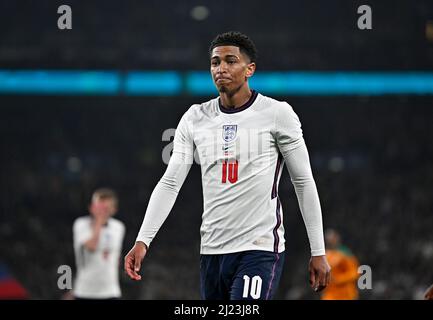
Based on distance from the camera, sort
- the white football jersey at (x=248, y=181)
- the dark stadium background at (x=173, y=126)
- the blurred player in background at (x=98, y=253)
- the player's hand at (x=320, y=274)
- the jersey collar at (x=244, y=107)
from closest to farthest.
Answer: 1. the player's hand at (x=320, y=274)
2. the white football jersey at (x=248, y=181)
3. the jersey collar at (x=244, y=107)
4. the blurred player in background at (x=98, y=253)
5. the dark stadium background at (x=173, y=126)

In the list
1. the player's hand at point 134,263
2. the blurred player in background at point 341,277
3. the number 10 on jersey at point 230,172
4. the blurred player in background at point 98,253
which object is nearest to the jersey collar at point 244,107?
the number 10 on jersey at point 230,172

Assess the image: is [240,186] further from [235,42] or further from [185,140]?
[235,42]

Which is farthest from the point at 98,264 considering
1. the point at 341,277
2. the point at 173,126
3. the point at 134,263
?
the point at 173,126

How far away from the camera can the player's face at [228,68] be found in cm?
361

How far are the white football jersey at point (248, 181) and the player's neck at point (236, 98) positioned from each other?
0.10ft

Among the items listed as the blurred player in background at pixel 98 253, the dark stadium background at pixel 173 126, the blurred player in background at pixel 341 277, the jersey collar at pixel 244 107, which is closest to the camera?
the jersey collar at pixel 244 107

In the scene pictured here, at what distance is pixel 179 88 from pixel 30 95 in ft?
9.80

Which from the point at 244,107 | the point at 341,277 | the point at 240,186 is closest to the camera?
the point at 240,186

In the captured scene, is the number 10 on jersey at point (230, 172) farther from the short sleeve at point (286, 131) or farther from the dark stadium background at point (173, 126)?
the dark stadium background at point (173, 126)

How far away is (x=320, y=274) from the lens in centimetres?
341

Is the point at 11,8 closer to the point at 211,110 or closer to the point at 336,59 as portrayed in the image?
the point at 336,59

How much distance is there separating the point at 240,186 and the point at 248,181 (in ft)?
0.14

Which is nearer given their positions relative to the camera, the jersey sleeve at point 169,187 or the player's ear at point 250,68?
the jersey sleeve at point 169,187
